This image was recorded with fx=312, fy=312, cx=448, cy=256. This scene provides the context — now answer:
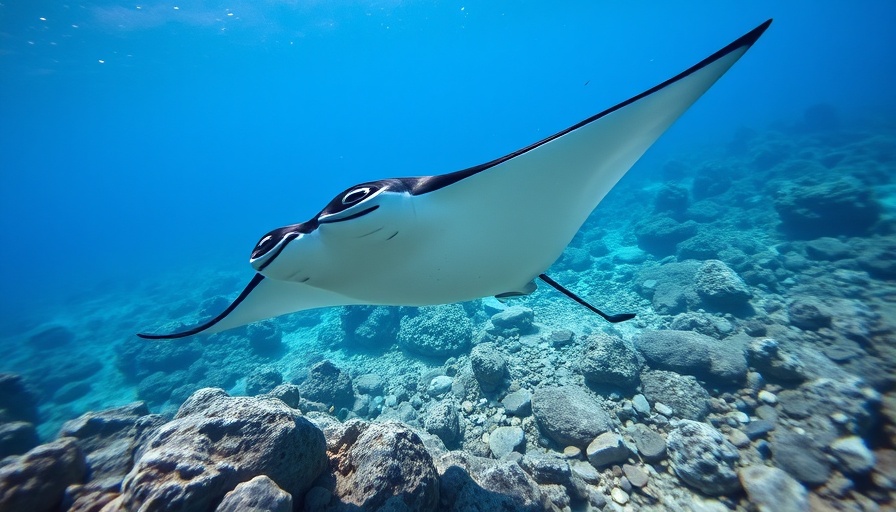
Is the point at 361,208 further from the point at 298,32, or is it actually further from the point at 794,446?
the point at 298,32

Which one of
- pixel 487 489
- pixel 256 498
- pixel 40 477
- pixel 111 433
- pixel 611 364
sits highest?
pixel 40 477

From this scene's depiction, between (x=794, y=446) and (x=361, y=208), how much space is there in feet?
Result: 17.5

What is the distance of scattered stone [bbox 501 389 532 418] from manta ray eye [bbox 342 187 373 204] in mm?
4865

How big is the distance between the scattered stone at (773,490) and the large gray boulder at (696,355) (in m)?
1.88

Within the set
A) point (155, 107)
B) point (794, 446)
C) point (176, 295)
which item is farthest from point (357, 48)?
point (794, 446)

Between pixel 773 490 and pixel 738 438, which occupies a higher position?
pixel 773 490

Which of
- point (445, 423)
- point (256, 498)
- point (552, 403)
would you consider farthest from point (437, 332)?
point (256, 498)

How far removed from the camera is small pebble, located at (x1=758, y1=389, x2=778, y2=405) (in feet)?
14.3

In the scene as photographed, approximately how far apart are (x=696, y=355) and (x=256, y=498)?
630 centimetres

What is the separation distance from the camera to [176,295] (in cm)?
2809

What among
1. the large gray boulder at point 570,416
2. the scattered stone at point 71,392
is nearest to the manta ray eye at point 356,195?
the large gray boulder at point 570,416

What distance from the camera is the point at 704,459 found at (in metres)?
3.44

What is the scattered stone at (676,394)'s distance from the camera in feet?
14.7

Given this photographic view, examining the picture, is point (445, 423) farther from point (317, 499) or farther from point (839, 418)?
point (839, 418)
